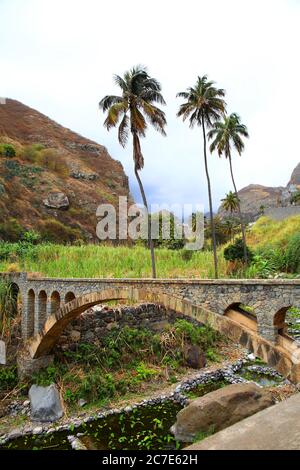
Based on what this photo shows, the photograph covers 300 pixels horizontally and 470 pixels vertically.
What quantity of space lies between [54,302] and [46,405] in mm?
5147

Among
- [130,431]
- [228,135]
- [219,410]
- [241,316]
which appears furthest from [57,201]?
[241,316]

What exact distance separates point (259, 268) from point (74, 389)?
18.5 m

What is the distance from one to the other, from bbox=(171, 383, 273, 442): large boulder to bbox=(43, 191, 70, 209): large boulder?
1916 inches

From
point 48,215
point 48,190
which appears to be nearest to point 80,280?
point 48,215

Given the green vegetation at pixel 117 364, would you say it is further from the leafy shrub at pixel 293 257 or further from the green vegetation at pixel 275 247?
the leafy shrub at pixel 293 257

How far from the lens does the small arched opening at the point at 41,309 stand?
19062mm

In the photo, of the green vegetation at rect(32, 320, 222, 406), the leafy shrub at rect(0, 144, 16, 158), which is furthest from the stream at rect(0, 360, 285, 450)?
the leafy shrub at rect(0, 144, 16, 158)

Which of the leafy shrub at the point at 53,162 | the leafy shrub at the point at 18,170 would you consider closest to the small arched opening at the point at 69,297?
the leafy shrub at the point at 18,170

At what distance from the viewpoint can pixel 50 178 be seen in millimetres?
63281

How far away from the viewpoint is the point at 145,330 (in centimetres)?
2348

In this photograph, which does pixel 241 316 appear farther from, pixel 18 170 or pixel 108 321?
pixel 18 170

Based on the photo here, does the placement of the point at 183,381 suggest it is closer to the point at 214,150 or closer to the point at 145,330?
the point at 145,330

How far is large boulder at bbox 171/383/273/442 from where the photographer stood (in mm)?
13410
